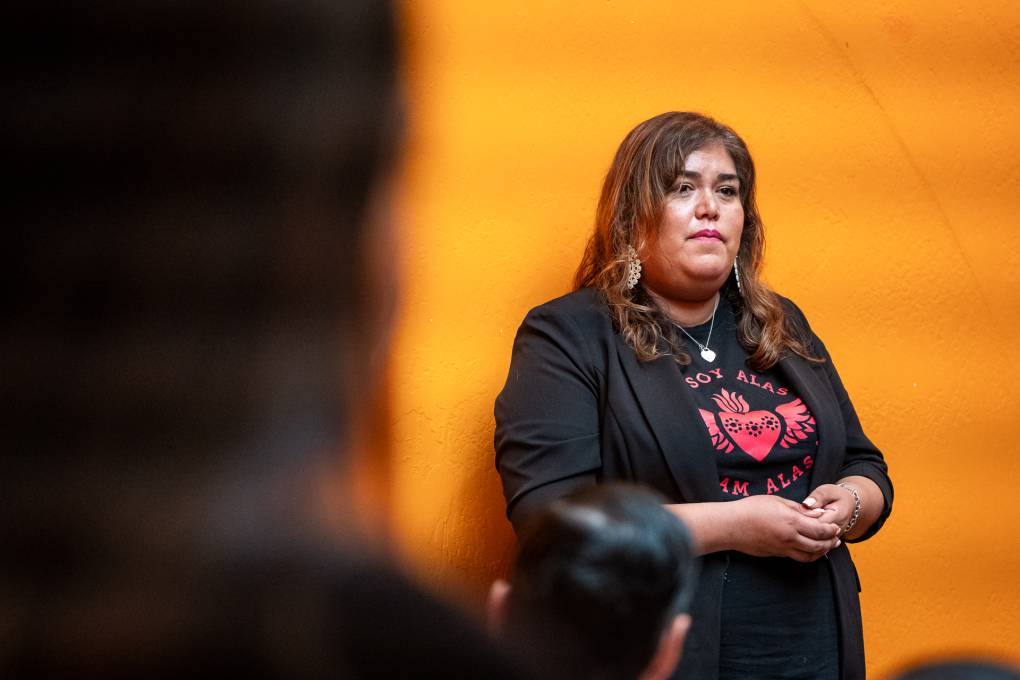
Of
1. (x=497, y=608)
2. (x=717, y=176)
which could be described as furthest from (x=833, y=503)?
(x=497, y=608)

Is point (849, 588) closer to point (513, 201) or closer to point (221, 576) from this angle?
point (513, 201)

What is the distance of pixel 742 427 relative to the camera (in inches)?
97.0

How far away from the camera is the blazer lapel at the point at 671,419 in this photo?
2.38m

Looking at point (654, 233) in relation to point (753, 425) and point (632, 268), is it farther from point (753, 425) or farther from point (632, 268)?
point (753, 425)

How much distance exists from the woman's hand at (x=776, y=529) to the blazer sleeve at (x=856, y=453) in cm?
30

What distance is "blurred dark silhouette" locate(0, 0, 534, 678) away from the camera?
0.45 m

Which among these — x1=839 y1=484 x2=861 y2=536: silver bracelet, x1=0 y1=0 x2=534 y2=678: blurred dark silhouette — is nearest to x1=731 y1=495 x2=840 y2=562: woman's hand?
x1=839 y1=484 x2=861 y2=536: silver bracelet

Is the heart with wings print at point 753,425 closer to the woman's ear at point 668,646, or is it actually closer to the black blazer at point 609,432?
the black blazer at point 609,432

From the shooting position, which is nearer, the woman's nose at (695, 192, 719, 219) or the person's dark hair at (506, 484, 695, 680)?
the person's dark hair at (506, 484, 695, 680)

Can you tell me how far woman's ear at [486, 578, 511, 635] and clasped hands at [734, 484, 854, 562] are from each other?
1453 millimetres

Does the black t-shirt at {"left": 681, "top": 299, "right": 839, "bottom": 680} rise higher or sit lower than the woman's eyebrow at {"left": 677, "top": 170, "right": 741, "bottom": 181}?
lower

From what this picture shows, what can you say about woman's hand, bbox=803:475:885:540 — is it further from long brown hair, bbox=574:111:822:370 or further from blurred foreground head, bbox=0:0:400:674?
blurred foreground head, bbox=0:0:400:674

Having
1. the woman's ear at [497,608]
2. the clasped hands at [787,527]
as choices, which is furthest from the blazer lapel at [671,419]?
the woman's ear at [497,608]

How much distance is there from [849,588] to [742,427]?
1.36ft
